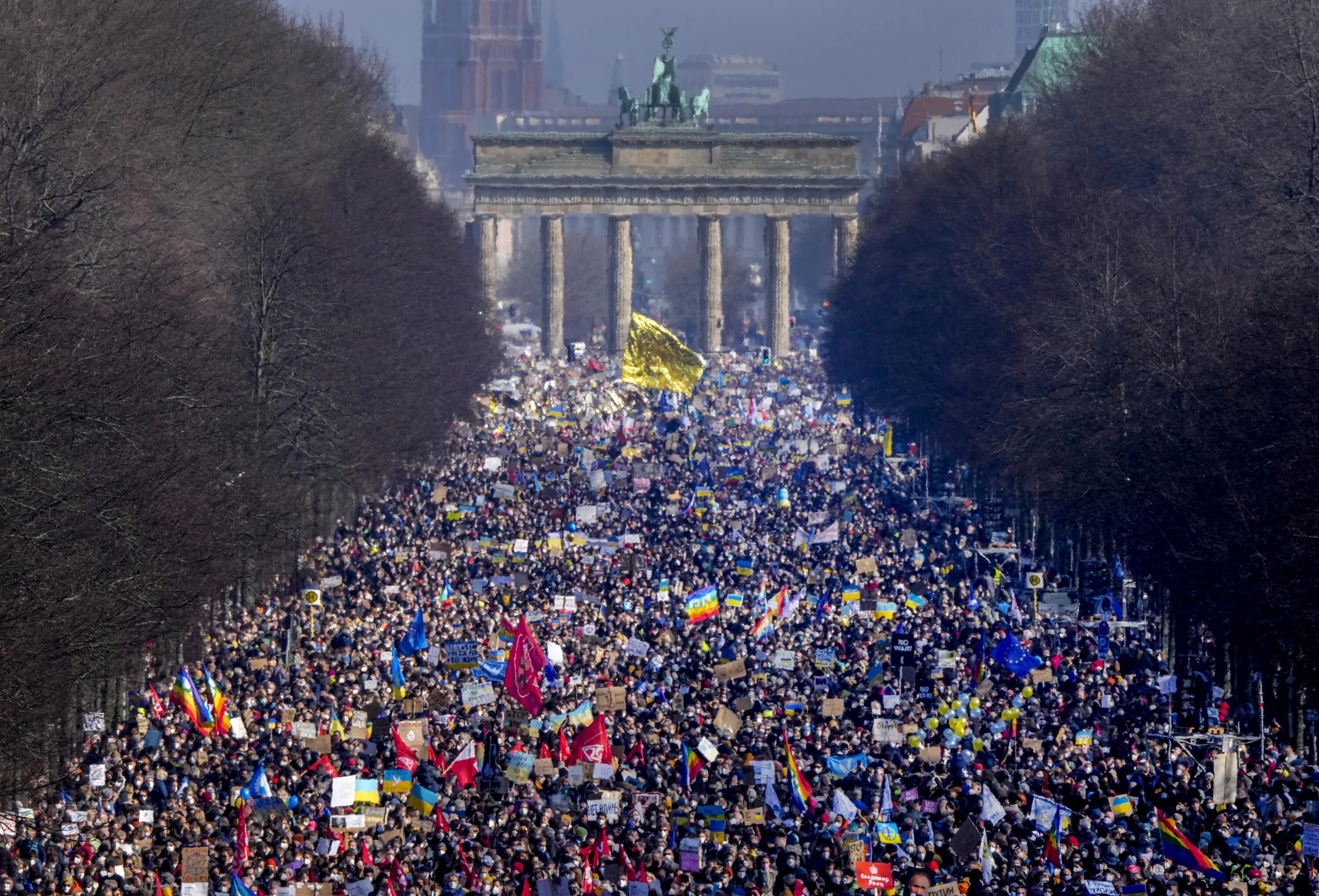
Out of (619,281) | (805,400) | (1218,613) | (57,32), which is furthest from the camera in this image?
(619,281)

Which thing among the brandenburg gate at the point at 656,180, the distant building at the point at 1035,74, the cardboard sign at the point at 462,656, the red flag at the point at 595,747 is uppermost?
the distant building at the point at 1035,74

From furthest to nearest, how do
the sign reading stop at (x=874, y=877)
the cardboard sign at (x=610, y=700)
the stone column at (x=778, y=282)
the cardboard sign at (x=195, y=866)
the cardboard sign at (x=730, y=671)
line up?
the stone column at (x=778, y=282), the cardboard sign at (x=730, y=671), the cardboard sign at (x=610, y=700), the cardboard sign at (x=195, y=866), the sign reading stop at (x=874, y=877)

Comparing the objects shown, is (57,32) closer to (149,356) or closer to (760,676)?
(149,356)

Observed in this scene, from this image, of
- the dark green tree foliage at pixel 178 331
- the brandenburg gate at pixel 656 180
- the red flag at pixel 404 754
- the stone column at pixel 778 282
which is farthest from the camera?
the stone column at pixel 778 282

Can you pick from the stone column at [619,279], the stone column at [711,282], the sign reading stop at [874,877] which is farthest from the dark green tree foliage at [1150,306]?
the stone column at [711,282]

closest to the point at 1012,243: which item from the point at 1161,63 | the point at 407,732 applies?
the point at 1161,63

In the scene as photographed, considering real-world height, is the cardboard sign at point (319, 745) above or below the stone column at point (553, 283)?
above

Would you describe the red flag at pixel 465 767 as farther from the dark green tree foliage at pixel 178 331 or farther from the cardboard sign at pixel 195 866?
the cardboard sign at pixel 195 866
